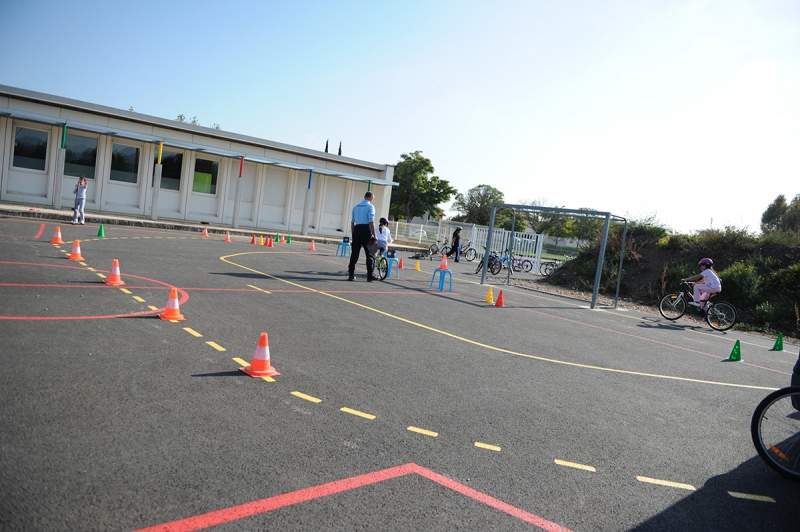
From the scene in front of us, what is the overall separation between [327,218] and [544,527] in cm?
3191

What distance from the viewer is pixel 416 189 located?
2623 inches

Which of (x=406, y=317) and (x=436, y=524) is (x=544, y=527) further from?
(x=406, y=317)

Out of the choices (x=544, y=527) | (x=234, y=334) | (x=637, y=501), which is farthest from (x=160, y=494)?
(x=234, y=334)

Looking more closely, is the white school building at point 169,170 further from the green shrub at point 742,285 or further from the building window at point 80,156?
the green shrub at point 742,285

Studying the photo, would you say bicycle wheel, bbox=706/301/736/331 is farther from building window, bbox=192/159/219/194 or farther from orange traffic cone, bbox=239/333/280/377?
building window, bbox=192/159/219/194

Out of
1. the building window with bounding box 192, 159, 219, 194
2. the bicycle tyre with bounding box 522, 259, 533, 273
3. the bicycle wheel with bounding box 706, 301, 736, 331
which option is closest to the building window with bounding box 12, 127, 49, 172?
the building window with bounding box 192, 159, 219, 194

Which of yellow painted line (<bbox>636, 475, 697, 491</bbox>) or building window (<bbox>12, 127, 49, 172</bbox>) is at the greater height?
building window (<bbox>12, 127, 49, 172</bbox>)

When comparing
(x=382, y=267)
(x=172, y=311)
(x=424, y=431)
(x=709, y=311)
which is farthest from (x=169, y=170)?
(x=424, y=431)

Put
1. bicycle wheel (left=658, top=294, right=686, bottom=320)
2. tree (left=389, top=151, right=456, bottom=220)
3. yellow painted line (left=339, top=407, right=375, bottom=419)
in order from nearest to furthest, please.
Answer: yellow painted line (left=339, top=407, right=375, bottom=419) < bicycle wheel (left=658, top=294, right=686, bottom=320) < tree (left=389, top=151, right=456, bottom=220)

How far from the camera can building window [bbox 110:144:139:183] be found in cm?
2652

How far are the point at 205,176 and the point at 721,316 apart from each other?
24.6 metres

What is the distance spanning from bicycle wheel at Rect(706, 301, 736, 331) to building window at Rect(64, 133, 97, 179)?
25.6 meters

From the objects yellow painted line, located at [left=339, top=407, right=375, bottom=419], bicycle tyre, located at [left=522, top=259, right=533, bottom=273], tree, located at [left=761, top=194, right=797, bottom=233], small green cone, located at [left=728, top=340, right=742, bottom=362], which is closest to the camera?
yellow painted line, located at [left=339, top=407, right=375, bottom=419]

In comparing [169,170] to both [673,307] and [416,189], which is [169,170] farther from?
[416,189]
